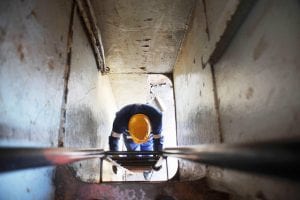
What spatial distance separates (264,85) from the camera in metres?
0.91

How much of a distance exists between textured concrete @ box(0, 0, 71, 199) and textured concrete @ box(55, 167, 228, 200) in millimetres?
125

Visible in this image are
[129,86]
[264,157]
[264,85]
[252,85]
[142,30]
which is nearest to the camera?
[264,157]

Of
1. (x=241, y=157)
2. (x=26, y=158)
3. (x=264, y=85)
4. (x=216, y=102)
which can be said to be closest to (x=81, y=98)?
(x=216, y=102)

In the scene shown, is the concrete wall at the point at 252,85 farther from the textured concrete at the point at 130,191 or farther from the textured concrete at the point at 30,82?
the textured concrete at the point at 30,82

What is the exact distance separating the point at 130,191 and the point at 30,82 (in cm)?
77

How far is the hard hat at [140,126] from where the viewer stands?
3.12m

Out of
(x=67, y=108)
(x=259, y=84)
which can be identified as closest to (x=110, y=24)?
(x=67, y=108)

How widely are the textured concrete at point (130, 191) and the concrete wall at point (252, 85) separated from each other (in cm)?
11

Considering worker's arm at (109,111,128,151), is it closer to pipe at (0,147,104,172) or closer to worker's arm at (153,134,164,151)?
worker's arm at (153,134,164,151)

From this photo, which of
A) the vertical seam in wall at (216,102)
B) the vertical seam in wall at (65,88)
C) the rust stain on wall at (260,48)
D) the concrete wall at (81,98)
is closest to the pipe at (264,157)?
the rust stain on wall at (260,48)

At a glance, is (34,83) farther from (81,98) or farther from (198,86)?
(198,86)

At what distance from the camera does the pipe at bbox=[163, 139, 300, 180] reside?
11.1 inches

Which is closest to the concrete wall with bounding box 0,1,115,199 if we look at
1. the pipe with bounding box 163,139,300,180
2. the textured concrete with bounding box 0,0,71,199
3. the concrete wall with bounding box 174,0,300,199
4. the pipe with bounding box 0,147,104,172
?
the textured concrete with bounding box 0,0,71,199

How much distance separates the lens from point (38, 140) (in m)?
1.13
